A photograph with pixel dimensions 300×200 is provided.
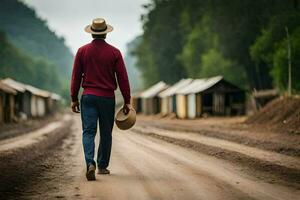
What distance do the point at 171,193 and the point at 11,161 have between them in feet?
15.7

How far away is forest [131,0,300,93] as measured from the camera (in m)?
40.8

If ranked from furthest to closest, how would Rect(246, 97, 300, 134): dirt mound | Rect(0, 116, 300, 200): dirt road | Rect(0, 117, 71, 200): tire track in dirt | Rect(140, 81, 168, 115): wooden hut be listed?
Rect(140, 81, 168, 115): wooden hut, Rect(246, 97, 300, 134): dirt mound, Rect(0, 117, 71, 200): tire track in dirt, Rect(0, 116, 300, 200): dirt road

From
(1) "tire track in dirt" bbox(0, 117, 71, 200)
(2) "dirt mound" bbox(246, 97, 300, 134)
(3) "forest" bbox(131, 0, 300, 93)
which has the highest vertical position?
(3) "forest" bbox(131, 0, 300, 93)

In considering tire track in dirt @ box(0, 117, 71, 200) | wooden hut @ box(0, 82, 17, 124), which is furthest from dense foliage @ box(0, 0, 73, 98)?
tire track in dirt @ box(0, 117, 71, 200)

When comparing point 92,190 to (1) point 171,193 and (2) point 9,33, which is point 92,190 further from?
(2) point 9,33

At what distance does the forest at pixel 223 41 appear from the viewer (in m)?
40.8

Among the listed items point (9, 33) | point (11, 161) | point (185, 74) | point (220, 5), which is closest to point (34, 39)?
point (9, 33)

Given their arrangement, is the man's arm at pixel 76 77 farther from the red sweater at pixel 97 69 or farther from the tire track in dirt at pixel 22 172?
the tire track in dirt at pixel 22 172

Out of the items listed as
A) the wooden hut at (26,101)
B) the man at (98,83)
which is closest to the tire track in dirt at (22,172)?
the man at (98,83)

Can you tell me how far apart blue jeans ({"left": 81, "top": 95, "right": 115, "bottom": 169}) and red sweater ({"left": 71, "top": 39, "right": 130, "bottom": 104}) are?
0.35 ft

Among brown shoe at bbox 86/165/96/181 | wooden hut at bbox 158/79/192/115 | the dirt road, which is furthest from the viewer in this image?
wooden hut at bbox 158/79/192/115

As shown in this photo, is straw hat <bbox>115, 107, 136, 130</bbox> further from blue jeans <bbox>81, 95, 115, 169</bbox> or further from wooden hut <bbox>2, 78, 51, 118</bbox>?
wooden hut <bbox>2, 78, 51, 118</bbox>

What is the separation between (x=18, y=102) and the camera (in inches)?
1719

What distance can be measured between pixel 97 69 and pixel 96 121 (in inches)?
27.5
